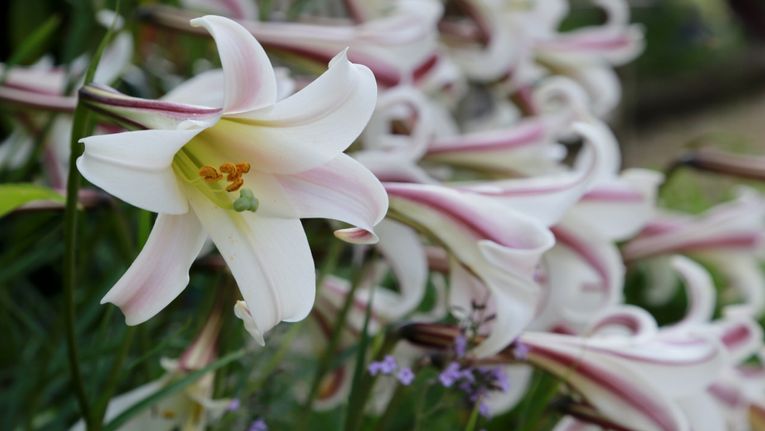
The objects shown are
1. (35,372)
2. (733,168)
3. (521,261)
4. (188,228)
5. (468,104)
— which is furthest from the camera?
(468,104)

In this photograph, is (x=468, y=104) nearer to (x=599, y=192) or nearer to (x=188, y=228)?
(x=599, y=192)

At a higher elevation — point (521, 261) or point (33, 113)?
point (521, 261)

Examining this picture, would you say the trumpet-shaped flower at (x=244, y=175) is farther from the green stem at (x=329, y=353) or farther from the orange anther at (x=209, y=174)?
the green stem at (x=329, y=353)

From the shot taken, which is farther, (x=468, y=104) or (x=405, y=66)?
(x=468, y=104)

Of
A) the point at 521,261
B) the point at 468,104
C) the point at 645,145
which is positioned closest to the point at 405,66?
the point at 521,261

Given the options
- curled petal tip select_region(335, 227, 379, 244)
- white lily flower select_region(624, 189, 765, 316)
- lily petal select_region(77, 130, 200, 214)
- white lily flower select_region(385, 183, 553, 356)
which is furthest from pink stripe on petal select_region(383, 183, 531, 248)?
white lily flower select_region(624, 189, 765, 316)

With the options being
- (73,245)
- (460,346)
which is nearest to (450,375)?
(460,346)

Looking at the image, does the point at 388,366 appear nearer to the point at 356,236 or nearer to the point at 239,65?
the point at 356,236
